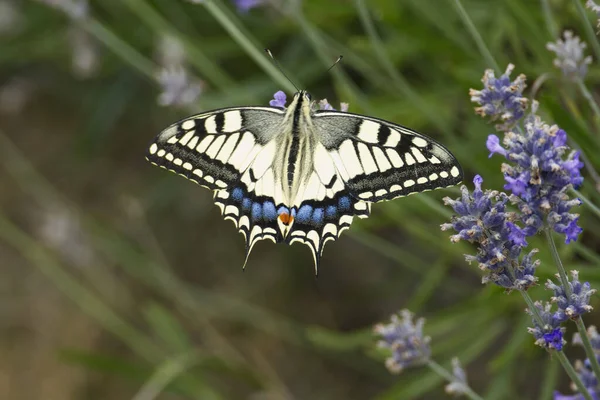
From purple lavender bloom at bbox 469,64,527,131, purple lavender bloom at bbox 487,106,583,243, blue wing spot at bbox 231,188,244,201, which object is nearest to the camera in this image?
purple lavender bloom at bbox 487,106,583,243

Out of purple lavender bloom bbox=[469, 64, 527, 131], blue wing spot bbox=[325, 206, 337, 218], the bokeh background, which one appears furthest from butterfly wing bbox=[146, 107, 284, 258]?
purple lavender bloom bbox=[469, 64, 527, 131]

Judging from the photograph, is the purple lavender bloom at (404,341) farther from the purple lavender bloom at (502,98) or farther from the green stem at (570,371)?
the purple lavender bloom at (502,98)

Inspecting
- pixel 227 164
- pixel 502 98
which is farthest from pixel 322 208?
pixel 502 98

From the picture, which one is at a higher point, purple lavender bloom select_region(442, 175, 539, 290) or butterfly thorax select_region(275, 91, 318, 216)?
butterfly thorax select_region(275, 91, 318, 216)

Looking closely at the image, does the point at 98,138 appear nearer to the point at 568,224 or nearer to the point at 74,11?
the point at 74,11

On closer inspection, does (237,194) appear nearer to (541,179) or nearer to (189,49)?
(541,179)

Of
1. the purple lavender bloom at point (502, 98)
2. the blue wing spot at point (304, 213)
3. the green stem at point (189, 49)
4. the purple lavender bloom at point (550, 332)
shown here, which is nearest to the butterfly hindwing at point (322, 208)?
the blue wing spot at point (304, 213)

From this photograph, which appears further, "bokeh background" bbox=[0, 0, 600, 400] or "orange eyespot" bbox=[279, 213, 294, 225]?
"bokeh background" bbox=[0, 0, 600, 400]

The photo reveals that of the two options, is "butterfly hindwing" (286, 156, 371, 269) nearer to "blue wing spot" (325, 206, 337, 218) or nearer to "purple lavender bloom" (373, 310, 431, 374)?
"blue wing spot" (325, 206, 337, 218)
